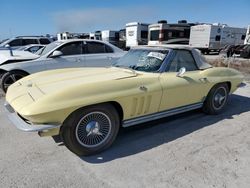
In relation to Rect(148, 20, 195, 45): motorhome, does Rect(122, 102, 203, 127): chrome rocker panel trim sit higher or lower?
lower

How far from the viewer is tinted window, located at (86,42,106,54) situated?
7250mm

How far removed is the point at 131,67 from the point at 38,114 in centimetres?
195

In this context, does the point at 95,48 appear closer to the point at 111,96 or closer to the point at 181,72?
the point at 181,72

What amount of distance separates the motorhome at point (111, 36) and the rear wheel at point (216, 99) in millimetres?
25584

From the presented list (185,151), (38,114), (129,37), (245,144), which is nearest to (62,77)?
(38,114)

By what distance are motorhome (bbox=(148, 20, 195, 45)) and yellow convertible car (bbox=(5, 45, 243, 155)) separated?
18222 mm

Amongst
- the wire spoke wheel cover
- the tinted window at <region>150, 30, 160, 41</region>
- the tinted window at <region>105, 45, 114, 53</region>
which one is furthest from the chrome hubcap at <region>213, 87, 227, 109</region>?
the tinted window at <region>150, 30, 160, 41</region>

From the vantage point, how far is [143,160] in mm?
3053

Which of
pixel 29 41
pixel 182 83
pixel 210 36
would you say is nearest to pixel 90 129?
pixel 182 83

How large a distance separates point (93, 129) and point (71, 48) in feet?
14.7

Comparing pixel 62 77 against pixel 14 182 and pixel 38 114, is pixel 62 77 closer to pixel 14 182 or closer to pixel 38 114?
pixel 38 114

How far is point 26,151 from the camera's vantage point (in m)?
3.24

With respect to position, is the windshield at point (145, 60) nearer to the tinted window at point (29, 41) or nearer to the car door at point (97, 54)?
the car door at point (97, 54)

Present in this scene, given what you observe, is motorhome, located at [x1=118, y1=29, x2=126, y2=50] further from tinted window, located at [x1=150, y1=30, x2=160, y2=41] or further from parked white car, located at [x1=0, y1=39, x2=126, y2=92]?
parked white car, located at [x1=0, y1=39, x2=126, y2=92]
